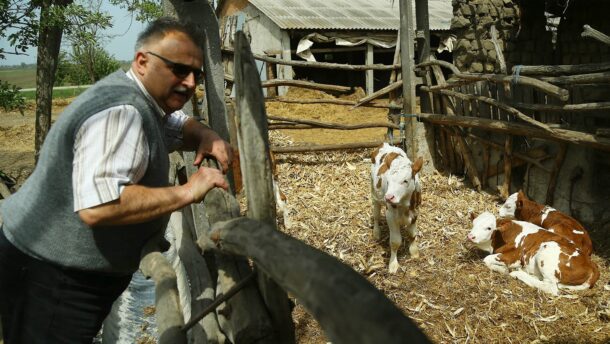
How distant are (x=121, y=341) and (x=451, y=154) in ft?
18.9

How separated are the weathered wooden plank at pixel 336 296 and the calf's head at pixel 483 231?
4.77m

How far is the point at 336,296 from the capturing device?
87cm

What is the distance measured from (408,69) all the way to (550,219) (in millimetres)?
3619

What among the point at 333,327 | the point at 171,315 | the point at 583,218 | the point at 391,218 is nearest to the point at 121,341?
the point at 391,218

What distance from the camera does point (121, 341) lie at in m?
4.87

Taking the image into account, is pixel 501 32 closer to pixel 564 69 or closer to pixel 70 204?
pixel 564 69

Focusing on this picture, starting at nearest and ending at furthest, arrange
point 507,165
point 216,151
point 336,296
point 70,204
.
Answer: point 336,296 < point 70,204 < point 216,151 < point 507,165

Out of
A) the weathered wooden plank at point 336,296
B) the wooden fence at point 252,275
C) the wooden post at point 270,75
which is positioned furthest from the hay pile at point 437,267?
the wooden post at point 270,75

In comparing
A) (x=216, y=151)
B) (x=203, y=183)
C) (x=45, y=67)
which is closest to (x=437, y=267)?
(x=216, y=151)

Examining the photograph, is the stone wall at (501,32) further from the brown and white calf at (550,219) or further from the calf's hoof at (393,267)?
the calf's hoof at (393,267)

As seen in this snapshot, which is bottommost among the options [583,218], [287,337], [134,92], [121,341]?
[121,341]

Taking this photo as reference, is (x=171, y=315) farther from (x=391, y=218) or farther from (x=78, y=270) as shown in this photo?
(x=391, y=218)

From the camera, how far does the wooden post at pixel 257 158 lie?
64.3 inches

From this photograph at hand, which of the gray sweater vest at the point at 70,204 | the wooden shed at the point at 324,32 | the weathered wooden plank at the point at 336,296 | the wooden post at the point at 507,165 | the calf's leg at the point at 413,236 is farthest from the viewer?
the wooden shed at the point at 324,32
